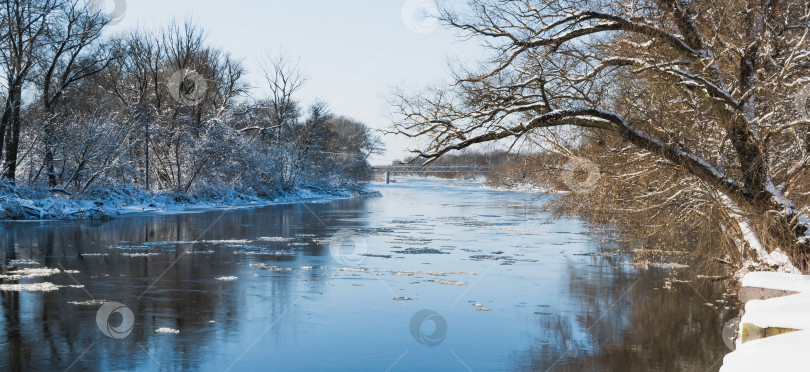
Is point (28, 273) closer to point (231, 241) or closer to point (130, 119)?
point (231, 241)

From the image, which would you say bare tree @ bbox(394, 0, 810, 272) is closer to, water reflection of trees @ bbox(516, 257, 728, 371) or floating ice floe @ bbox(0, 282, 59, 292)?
water reflection of trees @ bbox(516, 257, 728, 371)

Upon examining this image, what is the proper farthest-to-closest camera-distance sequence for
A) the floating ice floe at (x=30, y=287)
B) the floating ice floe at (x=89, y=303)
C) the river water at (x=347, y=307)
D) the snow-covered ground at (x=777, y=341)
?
1. the floating ice floe at (x=30, y=287)
2. the floating ice floe at (x=89, y=303)
3. the river water at (x=347, y=307)
4. the snow-covered ground at (x=777, y=341)

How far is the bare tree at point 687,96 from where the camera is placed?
12.5m

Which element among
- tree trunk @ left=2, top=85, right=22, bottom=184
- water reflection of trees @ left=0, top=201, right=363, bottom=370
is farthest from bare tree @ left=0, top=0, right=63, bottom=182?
water reflection of trees @ left=0, top=201, right=363, bottom=370

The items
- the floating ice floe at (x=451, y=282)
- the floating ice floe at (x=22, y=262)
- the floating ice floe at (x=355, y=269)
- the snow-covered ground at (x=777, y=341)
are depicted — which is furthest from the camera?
the floating ice floe at (x=355, y=269)

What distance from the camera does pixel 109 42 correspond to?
41.2 m

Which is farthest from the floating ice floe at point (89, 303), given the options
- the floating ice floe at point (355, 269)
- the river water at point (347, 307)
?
the floating ice floe at point (355, 269)

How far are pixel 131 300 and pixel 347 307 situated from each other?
12.3 ft

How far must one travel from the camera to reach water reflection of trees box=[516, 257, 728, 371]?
9773 mm

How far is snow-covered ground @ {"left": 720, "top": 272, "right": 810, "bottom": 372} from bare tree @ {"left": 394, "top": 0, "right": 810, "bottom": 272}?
5405 mm

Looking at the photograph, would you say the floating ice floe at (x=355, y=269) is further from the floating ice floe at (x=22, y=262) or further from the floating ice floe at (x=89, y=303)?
the floating ice floe at (x=22, y=262)

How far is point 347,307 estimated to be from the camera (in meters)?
13.0

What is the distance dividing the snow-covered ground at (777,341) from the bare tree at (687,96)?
540 centimetres

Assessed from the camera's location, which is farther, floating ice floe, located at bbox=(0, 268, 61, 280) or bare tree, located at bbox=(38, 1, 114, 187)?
bare tree, located at bbox=(38, 1, 114, 187)
